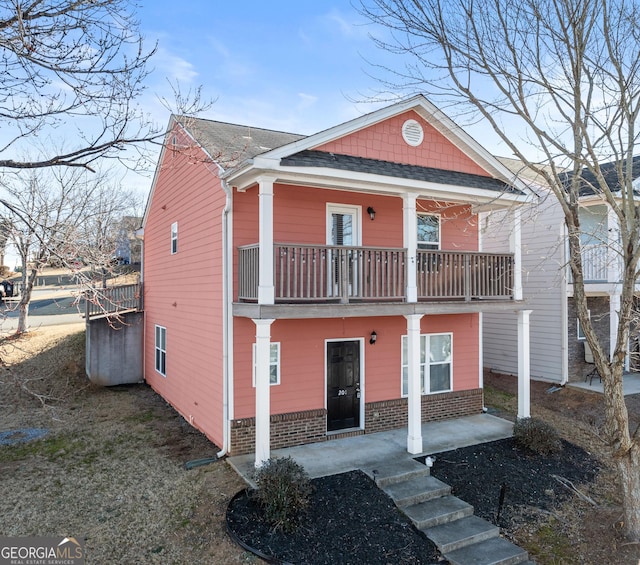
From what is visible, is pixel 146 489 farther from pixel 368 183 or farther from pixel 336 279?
pixel 368 183

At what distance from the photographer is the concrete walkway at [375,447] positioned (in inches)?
321

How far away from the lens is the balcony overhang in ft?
25.5

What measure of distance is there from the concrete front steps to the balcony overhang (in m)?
2.80

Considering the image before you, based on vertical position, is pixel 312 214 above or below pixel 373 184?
below

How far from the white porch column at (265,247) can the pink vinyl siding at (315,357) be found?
4.68 feet

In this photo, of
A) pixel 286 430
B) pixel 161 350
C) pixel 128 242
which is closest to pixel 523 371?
pixel 286 430

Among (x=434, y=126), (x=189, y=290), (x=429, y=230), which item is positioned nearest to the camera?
(x=434, y=126)

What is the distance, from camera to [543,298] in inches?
567

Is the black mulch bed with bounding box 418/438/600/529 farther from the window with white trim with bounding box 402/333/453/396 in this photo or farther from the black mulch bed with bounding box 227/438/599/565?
the window with white trim with bounding box 402/333/453/396

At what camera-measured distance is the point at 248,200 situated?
9195 millimetres

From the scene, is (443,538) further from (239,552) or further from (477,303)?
(477,303)

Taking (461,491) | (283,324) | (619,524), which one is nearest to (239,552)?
(461,491)

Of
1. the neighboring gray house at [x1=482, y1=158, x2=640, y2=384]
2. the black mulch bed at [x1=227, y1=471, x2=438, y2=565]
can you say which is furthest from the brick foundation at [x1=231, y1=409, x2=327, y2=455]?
the neighboring gray house at [x1=482, y1=158, x2=640, y2=384]

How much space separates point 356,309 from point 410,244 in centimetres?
185
